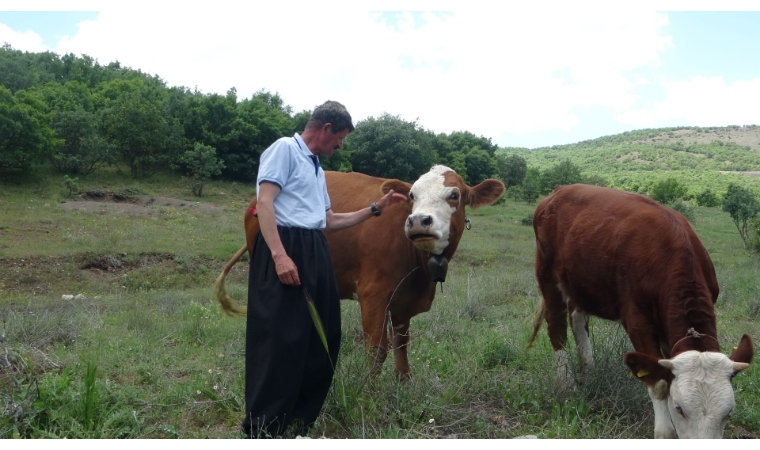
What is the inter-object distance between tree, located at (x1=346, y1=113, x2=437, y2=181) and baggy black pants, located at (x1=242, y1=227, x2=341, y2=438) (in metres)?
32.0

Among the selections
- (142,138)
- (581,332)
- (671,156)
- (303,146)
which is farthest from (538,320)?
(671,156)

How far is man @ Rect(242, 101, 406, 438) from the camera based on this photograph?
11.3ft

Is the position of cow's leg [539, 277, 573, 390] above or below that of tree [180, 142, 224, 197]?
below

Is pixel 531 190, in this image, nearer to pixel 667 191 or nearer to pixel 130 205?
pixel 667 191

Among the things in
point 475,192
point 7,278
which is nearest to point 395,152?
point 7,278

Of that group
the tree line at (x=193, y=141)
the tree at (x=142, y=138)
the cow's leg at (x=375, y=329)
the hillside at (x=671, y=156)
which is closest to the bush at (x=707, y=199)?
the tree line at (x=193, y=141)

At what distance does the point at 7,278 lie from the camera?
47.6 ft

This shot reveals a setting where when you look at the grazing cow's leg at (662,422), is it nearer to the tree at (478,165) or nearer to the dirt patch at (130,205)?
the dirt patch at (130,205)

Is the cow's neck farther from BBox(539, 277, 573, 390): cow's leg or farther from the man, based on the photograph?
the man

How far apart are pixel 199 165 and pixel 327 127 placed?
93.6 feet

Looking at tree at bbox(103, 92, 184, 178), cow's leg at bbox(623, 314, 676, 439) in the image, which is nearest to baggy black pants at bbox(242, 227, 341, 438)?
cow's leg at bbox(623, 314, 676, 439)

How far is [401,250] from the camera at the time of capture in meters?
5.05

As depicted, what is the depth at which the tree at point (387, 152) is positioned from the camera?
36438 mm

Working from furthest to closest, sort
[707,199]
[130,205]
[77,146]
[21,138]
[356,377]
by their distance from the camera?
[707,199] → [77,146] → [21,138] → [130,205] → [356,377]
